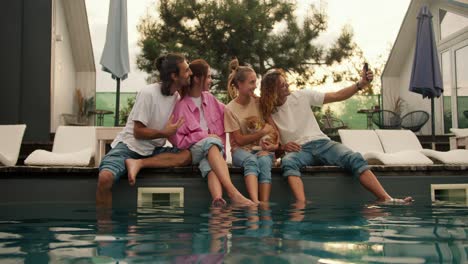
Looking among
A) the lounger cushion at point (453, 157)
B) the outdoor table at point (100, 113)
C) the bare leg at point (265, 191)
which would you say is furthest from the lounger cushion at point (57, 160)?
the outdoor table at point (100, 113)

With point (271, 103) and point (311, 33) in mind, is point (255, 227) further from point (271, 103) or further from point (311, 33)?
point (311, 33)

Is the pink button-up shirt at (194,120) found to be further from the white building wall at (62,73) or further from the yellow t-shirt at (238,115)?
the white building wall at (62,73)

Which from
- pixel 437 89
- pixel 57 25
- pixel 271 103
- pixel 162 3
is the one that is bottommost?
pixel 271 103

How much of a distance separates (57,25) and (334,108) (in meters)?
7.28

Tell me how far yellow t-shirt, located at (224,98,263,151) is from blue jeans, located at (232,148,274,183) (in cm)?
18

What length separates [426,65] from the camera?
8.46m

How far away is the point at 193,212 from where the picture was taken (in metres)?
3.21

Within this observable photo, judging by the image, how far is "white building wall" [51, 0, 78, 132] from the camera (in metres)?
11.3

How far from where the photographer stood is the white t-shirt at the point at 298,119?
4.47m

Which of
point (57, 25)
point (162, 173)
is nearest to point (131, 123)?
point (162, 173)

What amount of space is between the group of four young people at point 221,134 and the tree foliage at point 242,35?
8550 millimetres

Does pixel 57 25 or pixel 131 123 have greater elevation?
pixel 57 25

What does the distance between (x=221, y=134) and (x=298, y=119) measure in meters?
0.69

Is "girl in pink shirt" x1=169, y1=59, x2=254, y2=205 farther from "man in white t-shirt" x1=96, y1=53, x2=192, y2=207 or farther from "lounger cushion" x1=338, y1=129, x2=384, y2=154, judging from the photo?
"lounger cushion" x1=338, y1=129, x2=384, y2=154
